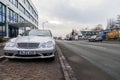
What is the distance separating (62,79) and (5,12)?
127ft

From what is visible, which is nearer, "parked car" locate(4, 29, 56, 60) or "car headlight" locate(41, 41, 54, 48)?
"parked car" locate(4, 29, 56, 60)

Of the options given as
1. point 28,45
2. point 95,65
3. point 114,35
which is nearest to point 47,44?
point 28,45

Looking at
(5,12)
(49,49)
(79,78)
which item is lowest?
(79,78)

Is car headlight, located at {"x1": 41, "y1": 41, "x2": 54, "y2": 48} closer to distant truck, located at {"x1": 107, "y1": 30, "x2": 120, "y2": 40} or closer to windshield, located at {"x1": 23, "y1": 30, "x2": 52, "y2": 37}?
windshield, located at {"x1": 23, "y1": 30, "x2": 52, "y2": 37}

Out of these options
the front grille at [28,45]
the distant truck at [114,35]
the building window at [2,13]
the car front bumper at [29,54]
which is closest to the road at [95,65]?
the car front bumper at [29,54]

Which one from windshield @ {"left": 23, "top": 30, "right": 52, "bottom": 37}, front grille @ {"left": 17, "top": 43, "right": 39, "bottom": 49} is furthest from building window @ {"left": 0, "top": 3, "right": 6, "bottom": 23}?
front grille @ {"left": 17, "top": 43, "right": 39, "bottom": 49}

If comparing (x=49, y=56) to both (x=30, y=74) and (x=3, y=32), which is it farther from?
(x=3, y=32)

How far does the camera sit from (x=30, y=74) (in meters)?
6.86

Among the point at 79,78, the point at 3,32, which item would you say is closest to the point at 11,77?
the point at 79,78

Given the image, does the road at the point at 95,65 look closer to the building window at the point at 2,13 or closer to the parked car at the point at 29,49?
the parked car at the point at 29,49

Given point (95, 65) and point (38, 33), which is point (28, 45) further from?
point (95, 65)

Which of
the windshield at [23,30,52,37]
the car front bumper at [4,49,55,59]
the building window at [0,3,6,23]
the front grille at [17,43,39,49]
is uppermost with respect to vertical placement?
the building window at [0,3,6,23]

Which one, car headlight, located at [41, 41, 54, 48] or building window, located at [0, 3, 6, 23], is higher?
building window, located at [0, 3, 6, 23]

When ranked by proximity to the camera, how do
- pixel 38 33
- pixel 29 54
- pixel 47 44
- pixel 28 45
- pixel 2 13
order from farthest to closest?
pixel 2 13 < pixel 38 33 < pixel 47 44 < pixel 28 45 < pixel 29 54
